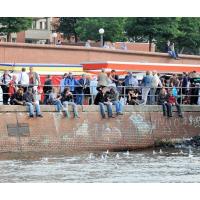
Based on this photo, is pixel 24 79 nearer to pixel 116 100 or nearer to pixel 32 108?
pixel 32 108

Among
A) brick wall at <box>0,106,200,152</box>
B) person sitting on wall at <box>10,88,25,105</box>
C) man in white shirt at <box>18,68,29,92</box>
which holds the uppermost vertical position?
man in white shirt at <box>18,68,29,92</box>

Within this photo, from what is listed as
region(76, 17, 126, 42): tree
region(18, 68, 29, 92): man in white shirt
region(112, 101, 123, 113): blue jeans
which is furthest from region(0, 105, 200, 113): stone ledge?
region(76, 17, 126, 42): tree

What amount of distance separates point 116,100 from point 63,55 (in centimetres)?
1866

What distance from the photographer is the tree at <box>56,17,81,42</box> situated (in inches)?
3120

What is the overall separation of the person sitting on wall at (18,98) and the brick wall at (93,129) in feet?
0.80

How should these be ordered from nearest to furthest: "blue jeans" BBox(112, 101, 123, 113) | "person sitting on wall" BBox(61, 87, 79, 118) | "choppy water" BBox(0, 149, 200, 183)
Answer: "choppy water" BBox(0, 149, 200, 183) < "person sitting on wall" BBox(61, 87, 79, 118) < "blue jeans" BBox(112, 101, 123, 113)

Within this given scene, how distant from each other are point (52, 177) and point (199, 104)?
1411 cm

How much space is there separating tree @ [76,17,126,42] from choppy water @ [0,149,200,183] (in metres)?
39.0

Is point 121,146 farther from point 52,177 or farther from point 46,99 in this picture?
point 52,177

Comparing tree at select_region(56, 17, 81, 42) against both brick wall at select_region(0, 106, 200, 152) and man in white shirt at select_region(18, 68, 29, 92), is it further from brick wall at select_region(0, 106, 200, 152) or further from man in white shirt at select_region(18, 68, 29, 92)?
man in white shirt at select_region(18, 68, 29, 92)

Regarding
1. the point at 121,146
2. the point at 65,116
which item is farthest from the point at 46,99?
A: the point at 121,146

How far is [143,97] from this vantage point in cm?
3669

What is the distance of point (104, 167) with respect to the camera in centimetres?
2816

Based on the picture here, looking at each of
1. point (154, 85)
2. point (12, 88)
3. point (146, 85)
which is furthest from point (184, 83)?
point (12, 88)
